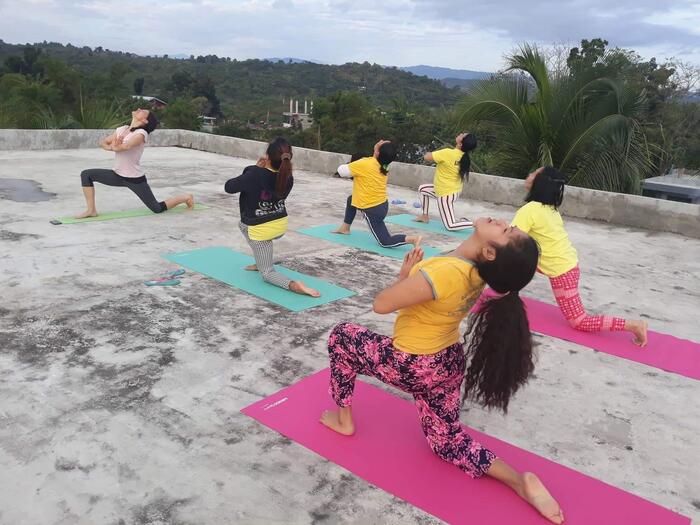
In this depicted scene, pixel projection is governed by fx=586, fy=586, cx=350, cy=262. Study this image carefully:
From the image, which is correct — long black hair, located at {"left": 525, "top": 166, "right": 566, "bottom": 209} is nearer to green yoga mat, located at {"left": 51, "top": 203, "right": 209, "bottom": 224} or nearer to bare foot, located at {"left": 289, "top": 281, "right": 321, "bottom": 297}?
bare foot, located at {"left": 289, "top": 281, "right": 321, "bottom": 297}

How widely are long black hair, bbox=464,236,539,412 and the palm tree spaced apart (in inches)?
284

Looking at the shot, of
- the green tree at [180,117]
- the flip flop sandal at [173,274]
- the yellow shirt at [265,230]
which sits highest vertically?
the yellow shirt at [265,230]

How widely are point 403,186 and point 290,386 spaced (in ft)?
24.5

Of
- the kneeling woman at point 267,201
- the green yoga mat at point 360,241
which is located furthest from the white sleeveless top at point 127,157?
the kneeling woman at point 267,201

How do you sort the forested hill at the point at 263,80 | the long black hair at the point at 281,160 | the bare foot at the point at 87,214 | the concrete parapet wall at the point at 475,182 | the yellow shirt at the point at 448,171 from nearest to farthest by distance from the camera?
1. the long black hair at the point at 281,160
2. the bare foot at the point at 87,214
3. the yellow shirt at the point at 448,171
4. the concrete parapet wall at the point at 475,182
5. the forested hill at the point at 263,80

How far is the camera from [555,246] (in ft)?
13.6

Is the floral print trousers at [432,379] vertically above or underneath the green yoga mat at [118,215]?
above

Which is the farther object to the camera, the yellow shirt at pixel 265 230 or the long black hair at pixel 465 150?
the long black hair at pixel 465 150

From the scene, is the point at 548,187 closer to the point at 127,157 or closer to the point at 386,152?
the point at 386,152

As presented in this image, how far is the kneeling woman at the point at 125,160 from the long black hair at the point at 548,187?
4.10 m

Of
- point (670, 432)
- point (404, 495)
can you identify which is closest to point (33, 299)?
point (404, 495)

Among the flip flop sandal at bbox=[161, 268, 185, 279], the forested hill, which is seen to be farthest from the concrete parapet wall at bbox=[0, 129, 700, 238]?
the forested hill

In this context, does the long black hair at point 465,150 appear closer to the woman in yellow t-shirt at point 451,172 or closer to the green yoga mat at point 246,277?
the woman in yellow t-shirt at point 451,172

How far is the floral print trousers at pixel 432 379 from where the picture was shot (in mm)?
2359
